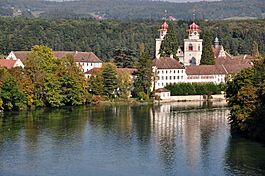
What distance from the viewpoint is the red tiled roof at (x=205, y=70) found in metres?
56.1

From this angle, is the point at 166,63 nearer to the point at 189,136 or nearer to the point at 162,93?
the point at 162,93

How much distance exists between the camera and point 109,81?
49.4 metres

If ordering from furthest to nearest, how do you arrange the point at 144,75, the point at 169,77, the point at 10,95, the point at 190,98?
the point at 169,77, the point at 190,98, the point at 144,75, the point at 10,95

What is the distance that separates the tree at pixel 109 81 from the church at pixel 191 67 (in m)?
3.81

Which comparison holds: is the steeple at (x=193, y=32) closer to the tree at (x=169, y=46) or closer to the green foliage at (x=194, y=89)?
the tree at (x=169, y=46)

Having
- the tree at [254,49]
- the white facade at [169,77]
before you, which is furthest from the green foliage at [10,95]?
the tree at [254,49]

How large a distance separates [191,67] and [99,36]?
29541 mm

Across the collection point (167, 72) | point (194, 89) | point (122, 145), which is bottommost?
point (122, 145)

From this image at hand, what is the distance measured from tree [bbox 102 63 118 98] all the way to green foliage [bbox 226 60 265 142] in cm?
1584

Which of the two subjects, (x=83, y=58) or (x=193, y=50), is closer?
(x=83, y=58)

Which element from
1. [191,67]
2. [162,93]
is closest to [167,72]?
[191,67]

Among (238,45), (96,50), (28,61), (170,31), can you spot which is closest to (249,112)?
(28,61)

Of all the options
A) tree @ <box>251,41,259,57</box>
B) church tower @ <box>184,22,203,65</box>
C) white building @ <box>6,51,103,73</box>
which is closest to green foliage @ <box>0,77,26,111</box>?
white building @ <box>6,51,103,73</box>

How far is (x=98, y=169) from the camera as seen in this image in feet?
82.1
